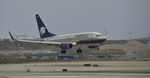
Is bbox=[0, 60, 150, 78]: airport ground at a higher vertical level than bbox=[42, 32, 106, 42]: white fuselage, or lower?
lower

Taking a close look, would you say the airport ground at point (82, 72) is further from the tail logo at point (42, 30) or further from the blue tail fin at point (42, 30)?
the tail logo at point (42, 30)

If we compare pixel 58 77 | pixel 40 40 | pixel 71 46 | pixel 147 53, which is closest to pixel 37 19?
pixel 40 40

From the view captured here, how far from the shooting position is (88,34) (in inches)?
3819

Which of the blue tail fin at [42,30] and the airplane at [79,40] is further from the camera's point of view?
the blue tail fin at [42,30]

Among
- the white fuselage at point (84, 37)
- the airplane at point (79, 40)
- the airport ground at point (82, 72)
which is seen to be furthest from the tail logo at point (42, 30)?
the airport ground at point (82, 72)

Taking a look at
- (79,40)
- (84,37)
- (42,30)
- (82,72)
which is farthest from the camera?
(42,30)

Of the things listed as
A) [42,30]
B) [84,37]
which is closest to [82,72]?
[84,37]

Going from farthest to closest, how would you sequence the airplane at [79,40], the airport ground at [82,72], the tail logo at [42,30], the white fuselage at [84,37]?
1. the tail logo at [42,30]
2. the airplane at [79,40]
3. the white fuselage at [84,37]
4. the airport ground at [82,72]

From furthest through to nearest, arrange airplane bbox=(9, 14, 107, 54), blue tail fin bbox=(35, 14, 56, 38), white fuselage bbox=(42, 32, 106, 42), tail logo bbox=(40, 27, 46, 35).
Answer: tail logo bbox=(40, 27, 46, 35), blue tail fin bbox=(35, 14, 56, 38), airplane bbox=(9, 14, 107, 54), white fuselage bbox=(42, 32, 106, 42)

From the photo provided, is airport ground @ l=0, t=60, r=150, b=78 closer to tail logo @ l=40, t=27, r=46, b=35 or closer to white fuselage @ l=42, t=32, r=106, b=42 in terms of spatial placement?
white fuselage @ l=42, t=32, r=106, b=42

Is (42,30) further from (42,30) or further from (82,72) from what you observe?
(82,72)

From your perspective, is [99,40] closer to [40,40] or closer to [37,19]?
[40,40]

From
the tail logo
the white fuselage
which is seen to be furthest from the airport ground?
the tail logo

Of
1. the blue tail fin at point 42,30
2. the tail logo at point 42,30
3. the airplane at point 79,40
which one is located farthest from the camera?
the tail logo at point 42,30
